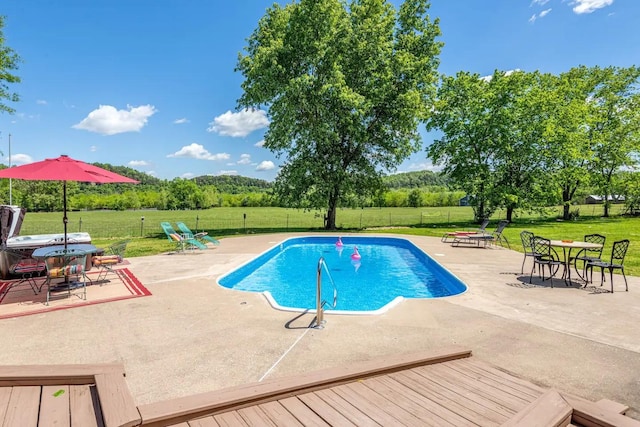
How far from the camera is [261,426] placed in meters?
2.26

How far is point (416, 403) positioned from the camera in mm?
2605

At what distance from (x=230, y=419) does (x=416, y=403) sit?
1430 mm

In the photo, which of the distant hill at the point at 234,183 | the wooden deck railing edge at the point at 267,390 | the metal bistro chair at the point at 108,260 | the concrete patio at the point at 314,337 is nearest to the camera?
the wooden deck railing edge at the point at 267,390

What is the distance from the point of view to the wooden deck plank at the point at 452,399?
7.91 feet

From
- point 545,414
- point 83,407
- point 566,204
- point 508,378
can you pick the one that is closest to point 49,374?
point 83,407

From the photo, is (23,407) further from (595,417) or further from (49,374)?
(595,417)

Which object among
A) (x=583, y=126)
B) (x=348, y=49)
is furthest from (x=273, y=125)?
(x=583, y=126)

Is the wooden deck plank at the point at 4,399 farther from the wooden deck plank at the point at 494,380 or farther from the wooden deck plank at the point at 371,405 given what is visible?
the wooden deck plank at the point at 494,380

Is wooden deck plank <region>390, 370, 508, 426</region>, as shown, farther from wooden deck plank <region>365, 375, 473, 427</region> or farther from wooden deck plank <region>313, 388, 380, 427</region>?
wooden deck plank <region>313, 388, 380, 427</region>

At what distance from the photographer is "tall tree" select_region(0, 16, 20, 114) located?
672 inches

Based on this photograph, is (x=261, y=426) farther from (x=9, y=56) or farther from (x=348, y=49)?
(x=9, y=56)

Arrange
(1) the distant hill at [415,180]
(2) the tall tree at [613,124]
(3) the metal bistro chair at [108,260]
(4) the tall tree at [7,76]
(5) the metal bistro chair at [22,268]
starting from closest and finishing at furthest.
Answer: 1. (5) the metal bistro chair at [22,268]
2. (3) the metal bistro chair at [108,260]
3. (4) the tall tree at [7,76]
4. (2) the tall tree at [613,124]
5. (1) the distant hill at [415,180]

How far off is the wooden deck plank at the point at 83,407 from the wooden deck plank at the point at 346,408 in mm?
1558

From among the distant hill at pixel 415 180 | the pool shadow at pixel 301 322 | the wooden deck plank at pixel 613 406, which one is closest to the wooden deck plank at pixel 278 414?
the pool shadow at pixel 301 322
